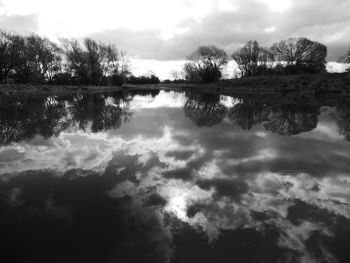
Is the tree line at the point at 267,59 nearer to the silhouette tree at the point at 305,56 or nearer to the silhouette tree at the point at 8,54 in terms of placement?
the silhouette tree at the point at 305,56

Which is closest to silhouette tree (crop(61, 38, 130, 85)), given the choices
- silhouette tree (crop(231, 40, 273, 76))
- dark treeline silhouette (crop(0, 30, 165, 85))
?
dark treeline silhouette (crop(0, 30, 165, 85))

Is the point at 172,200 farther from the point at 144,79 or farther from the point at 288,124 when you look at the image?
the point at 144,79

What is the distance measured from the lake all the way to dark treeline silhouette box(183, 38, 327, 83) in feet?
216

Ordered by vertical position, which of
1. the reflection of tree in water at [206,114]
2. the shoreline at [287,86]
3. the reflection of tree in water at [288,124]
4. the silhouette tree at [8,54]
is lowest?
the reflection of tree in water at [206,114]

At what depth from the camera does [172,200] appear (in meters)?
4.30

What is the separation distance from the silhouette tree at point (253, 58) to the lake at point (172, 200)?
253ft

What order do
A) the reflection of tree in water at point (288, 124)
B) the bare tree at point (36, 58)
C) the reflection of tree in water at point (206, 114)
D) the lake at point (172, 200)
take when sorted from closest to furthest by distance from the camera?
the lake at point (172, 200) → the reflection of tree in water at point (288, 124) → the reflection of tree in water at point (206, 114) → the bare tree at point (36, 58)

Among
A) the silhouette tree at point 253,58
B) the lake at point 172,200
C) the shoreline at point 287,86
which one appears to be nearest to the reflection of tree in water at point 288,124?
the lake at point 172,200

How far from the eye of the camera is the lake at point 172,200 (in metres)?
3.02

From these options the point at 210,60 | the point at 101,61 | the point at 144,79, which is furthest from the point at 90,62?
the point at 144,79

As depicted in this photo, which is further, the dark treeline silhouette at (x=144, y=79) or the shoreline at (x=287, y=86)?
the dark treeline silhouette at (x=144, y=79)

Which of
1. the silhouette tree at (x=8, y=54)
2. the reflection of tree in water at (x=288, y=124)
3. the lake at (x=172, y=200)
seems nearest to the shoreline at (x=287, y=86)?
the silhouette tree at (x=8, y=54)

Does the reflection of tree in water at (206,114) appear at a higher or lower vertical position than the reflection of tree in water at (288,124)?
lower

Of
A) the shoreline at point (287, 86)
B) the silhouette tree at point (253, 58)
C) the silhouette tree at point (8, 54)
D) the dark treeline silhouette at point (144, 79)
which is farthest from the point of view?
the dark treeline silhouette at point (144, 79)
